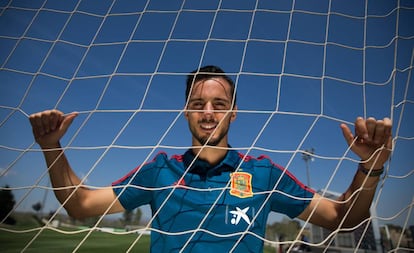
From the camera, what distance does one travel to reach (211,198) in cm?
89

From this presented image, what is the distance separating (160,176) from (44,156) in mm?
403

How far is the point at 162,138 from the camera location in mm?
1103

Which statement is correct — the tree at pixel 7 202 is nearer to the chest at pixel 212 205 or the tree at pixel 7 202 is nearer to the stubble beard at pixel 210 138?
the chest at pixel 212 205

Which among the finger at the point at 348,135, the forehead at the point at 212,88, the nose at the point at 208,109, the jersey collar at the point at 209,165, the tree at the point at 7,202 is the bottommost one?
the tree at the point at 7,202

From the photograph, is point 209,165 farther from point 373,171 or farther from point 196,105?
point 373,171

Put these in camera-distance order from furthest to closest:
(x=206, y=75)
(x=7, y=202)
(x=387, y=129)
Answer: (x=7, y=202)
(x=206, y=75)
(x=387, y=129)

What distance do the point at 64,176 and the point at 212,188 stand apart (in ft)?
1.73

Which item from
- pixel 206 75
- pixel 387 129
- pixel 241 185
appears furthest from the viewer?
pixel 206 75

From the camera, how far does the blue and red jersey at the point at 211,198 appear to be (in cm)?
84

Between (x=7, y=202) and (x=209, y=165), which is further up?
(x=209, y=165)

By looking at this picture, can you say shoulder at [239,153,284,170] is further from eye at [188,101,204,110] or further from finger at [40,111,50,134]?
finger at [40,111,50,134]

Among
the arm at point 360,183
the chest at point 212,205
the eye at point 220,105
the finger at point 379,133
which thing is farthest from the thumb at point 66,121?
the finger at point 379,133

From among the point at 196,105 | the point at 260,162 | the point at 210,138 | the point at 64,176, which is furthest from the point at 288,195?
the point at 64,176

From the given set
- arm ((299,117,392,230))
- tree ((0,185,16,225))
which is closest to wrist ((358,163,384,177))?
arm ((299,117,392,230))
